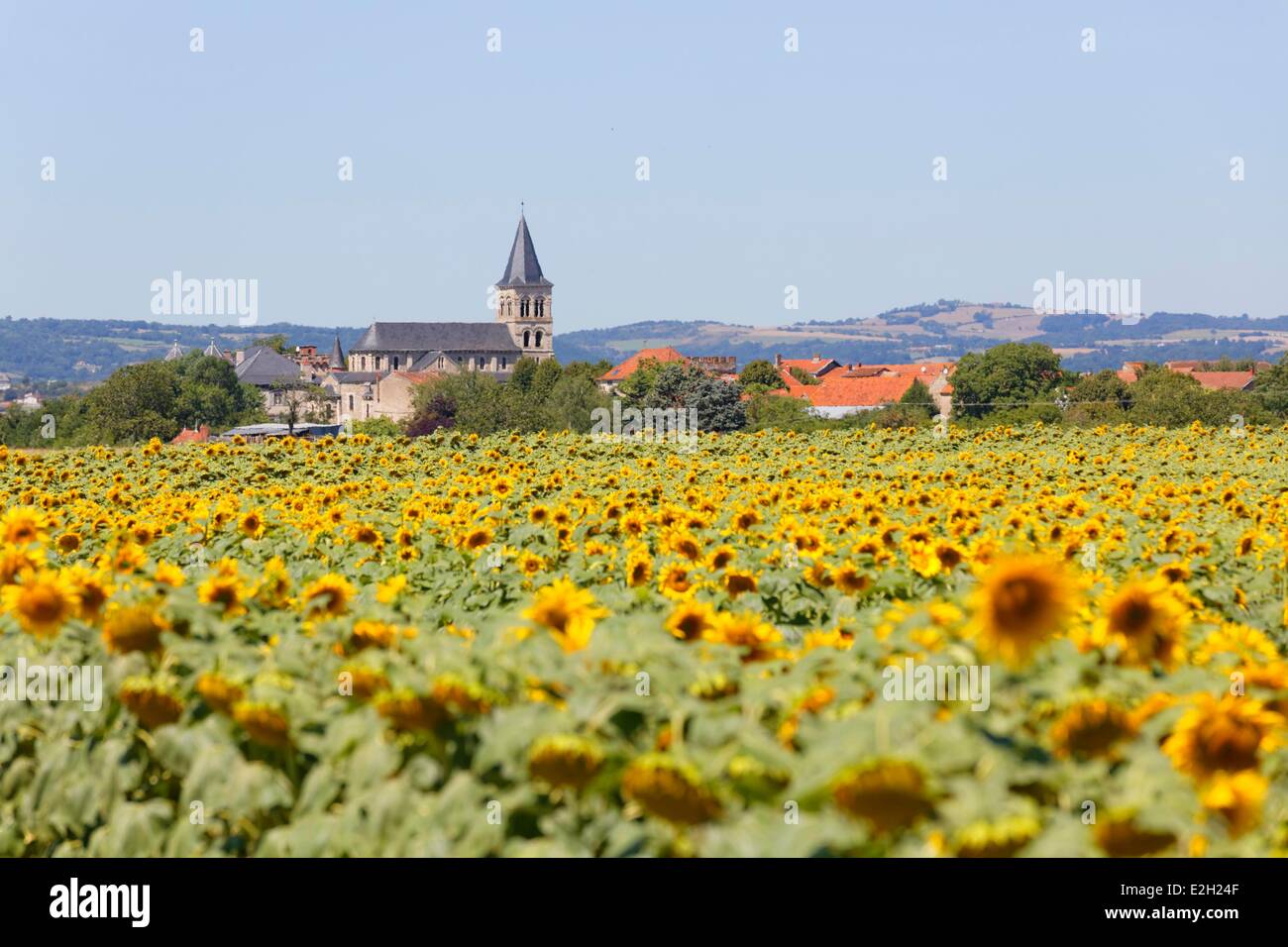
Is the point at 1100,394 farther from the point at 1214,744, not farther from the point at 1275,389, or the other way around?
the point at 1214,744

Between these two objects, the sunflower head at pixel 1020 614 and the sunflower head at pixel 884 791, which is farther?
the sunflower head at pixel 1020 614

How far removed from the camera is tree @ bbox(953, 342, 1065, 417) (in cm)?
12656

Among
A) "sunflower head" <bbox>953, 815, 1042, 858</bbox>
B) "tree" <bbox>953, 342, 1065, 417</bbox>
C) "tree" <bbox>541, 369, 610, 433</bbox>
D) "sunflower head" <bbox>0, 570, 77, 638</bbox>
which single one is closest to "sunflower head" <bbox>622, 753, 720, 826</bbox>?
"sunflower head" <bbox>953, 815, 1042, 858</bbox>

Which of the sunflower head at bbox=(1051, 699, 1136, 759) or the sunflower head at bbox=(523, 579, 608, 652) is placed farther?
the sunflower head at bbox=(523, 579, 608, 652)

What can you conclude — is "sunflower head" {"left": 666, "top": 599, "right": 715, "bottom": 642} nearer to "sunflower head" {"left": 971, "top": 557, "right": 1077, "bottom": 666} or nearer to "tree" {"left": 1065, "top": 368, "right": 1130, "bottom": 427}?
"sunflower head" {"left": 971, "top": 557, "right": 1077, "bottom": 666}

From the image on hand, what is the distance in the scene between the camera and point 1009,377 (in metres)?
129

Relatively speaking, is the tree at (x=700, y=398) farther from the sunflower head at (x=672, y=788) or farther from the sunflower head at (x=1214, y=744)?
the sunflower head at (x=672, y=788)

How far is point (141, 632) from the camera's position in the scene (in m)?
4.80

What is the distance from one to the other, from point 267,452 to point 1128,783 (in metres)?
22.9

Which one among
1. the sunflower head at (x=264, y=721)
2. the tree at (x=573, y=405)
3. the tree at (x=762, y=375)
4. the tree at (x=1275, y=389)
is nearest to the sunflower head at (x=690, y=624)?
the sunflower head at (x=264, y=721)

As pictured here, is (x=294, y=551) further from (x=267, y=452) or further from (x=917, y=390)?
(x=917, y=390)

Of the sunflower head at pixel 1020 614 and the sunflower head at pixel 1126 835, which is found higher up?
the sunflower head at pixel 1020 614

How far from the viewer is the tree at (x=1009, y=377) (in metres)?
127
